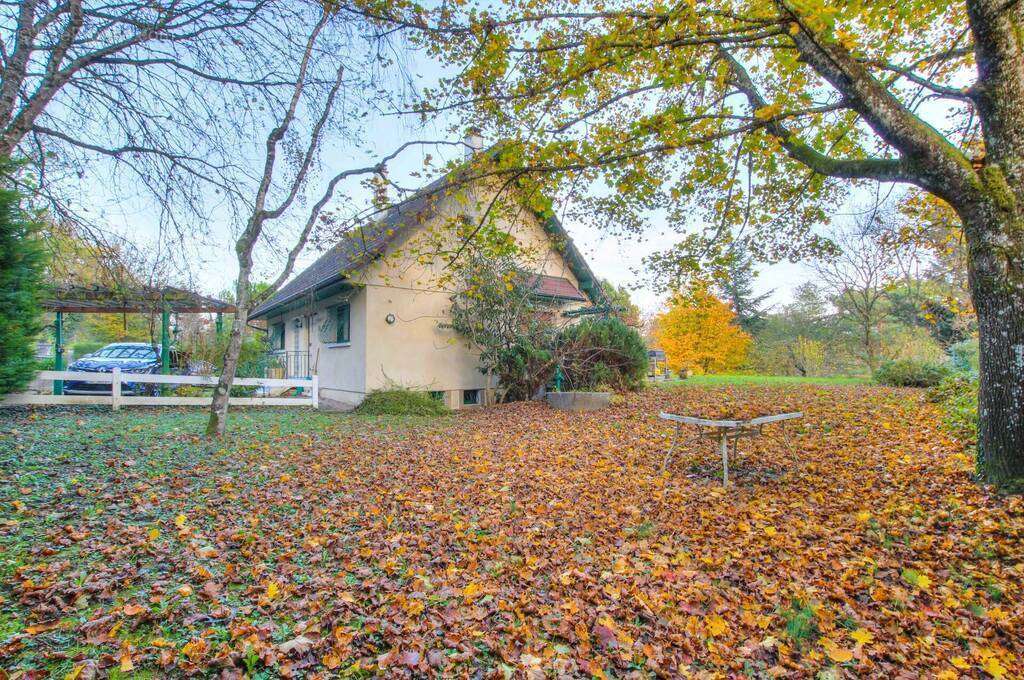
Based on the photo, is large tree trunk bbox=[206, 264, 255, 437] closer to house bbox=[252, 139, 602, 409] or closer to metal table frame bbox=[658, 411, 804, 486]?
house bbox=[252, 139, 602, 409]

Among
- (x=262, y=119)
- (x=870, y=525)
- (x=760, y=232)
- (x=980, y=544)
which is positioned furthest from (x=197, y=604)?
(x=760, y=232)

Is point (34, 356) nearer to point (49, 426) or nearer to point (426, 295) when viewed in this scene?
point (49, 426)

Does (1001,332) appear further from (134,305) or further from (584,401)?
(134,305)

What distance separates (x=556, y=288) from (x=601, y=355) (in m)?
2.91

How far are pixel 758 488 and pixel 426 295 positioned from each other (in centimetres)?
936

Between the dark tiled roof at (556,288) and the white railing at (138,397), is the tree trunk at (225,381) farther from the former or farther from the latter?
the dark tiled roof at (556,288)

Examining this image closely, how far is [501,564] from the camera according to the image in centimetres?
352

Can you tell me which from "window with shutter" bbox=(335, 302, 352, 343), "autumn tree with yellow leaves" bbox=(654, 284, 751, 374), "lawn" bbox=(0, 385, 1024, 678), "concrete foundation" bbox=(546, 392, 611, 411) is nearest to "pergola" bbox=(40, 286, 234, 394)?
"window with shutter" bbox=(335, 302, 352, 343)

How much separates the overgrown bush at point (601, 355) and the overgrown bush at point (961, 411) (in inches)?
252

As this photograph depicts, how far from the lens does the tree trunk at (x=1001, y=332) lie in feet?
13.2

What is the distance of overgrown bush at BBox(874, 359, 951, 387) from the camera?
13.1 meters

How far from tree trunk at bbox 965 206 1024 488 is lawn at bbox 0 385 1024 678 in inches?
18.2

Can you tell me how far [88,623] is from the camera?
2.47m

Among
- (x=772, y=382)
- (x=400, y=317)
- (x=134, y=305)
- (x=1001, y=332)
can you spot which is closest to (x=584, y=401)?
(x=400, y=317)
